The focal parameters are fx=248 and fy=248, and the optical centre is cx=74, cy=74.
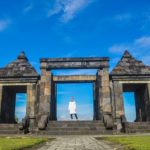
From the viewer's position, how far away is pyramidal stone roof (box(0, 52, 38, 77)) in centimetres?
2147

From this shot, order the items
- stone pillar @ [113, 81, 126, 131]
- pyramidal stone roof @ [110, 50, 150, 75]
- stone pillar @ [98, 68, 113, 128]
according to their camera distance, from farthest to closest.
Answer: pyramidal stone roof @ [110, 50, 150, 75] < stone pillar @ [98, 68, 113, 128] < stone pillar @ [113, 81, 126, 131]

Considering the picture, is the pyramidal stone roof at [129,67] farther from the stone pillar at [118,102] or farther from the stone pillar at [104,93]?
the stone pillar at [118,102]

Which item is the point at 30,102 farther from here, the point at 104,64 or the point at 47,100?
the point at 104,64

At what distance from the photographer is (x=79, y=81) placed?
21766mm

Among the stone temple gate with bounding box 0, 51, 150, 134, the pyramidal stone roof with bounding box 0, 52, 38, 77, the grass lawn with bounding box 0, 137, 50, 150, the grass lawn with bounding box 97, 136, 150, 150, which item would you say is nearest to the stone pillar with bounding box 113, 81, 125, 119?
the stone temple gate with bounding box 0, 51, 150, 134

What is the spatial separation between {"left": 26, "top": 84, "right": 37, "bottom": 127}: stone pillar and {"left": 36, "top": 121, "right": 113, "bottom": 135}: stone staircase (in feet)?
10.7

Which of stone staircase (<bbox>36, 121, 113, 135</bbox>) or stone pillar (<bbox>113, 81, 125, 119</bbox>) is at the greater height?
stone pillar (<bbox>113, 81, 125, 119</bbox>)

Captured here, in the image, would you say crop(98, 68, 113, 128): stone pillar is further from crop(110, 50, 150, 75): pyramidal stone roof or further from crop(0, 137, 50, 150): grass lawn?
crop(0, 137, 50, 150): grass lawn

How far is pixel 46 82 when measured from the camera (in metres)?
20.4

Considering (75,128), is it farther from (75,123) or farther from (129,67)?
(129,67)

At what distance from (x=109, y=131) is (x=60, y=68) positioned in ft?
25.9

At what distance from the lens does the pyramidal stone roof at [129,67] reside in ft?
68.7

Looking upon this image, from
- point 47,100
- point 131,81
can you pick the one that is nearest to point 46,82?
point 47,100

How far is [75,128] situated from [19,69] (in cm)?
909
